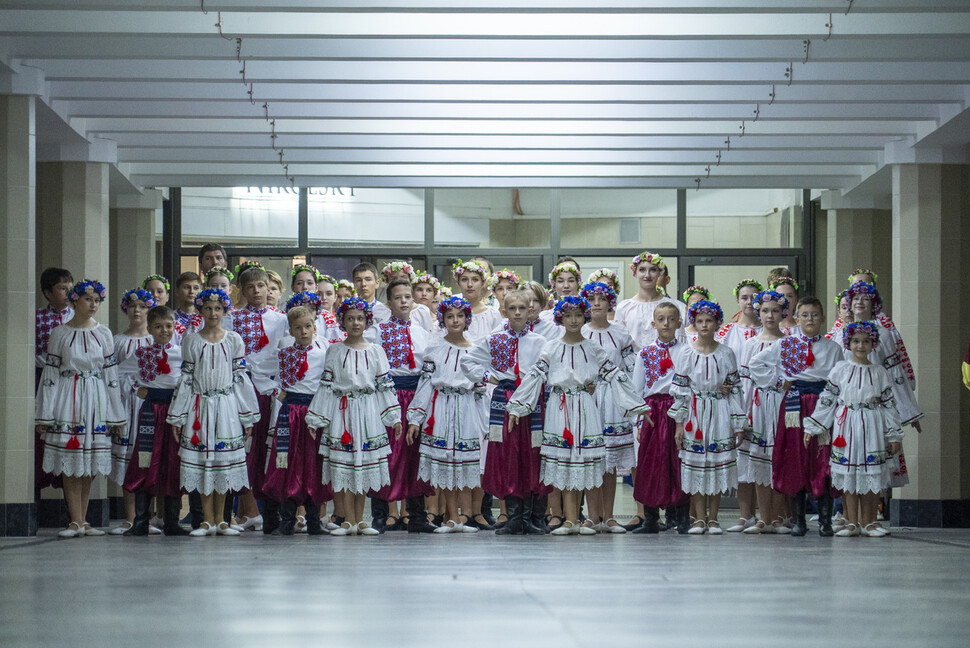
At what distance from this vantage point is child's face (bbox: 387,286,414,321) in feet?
29.7

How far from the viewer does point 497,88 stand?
914 cm

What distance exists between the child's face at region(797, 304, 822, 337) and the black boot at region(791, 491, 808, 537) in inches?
42.6

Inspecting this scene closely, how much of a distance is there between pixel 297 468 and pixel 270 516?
43 cm

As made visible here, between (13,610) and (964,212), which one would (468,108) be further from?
(13,610)

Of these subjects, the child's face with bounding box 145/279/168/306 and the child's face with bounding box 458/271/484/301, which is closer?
the child's face with bounding box 458/271/484/301

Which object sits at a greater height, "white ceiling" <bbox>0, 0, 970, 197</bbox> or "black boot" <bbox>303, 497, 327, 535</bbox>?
"white ceiling" <bbox>0, 0, 970, 197</bbox>

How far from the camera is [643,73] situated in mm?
8688

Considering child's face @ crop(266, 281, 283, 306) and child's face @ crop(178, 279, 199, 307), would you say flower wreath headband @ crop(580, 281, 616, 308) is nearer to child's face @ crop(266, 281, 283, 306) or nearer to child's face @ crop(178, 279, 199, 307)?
child's face @ crop(266, 281, 283, 306)

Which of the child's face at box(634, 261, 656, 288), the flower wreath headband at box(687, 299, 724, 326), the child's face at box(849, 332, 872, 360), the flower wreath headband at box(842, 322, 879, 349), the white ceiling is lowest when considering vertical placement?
the child's face at box(849, 332, 872, 360)

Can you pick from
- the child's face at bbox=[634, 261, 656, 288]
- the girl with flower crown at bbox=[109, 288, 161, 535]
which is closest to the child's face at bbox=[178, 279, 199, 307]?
the girl with flower crown at bbox=[109, 288, 161, 535]

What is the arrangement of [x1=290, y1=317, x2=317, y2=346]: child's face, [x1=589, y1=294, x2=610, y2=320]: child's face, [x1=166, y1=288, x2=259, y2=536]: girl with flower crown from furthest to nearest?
1. [x1=589, y1=294, x2=610, y2=320]: child's face
2. [x1=290, y1=317, x2=317, y2=346]: child's face
3. [x1=166, y1=288, x2=259, y2=536]: girl with flower crown

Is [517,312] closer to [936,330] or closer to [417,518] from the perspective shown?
[417,518]

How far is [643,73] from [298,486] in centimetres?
358

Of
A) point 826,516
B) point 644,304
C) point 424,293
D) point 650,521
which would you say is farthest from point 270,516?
point 826,516
